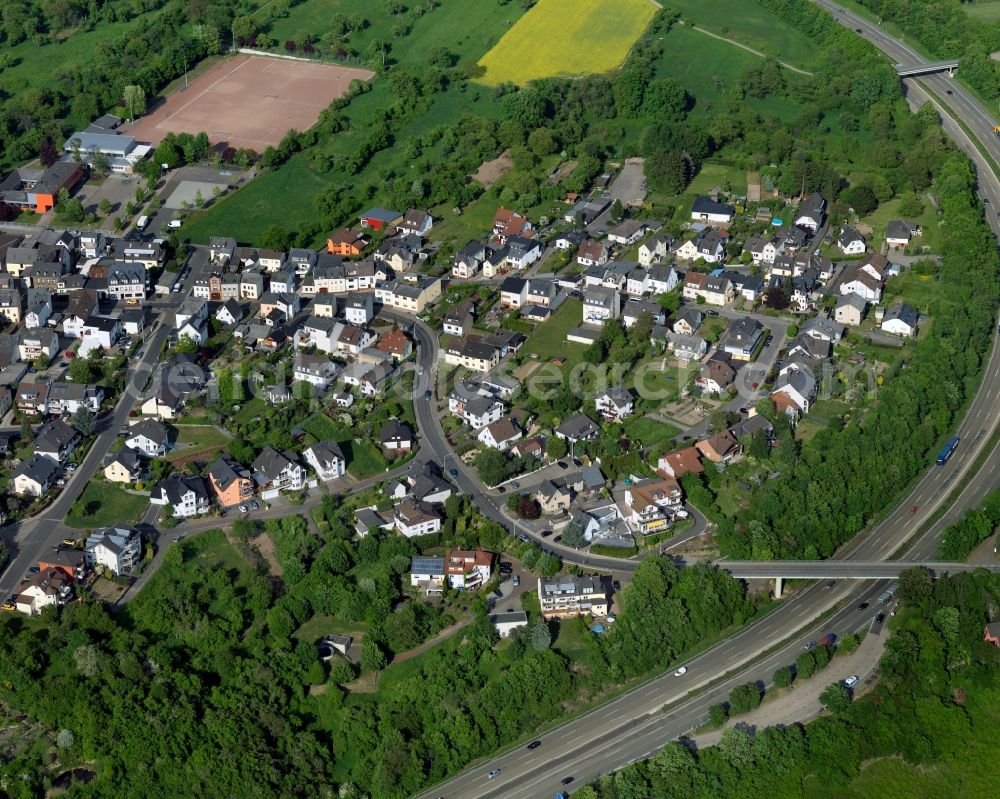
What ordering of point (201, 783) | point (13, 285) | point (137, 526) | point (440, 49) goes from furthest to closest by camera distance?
point (440, 49)
point (13, 285)
point (137, 526)
point (201, 783)

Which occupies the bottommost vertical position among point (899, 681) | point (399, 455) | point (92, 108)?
point (92, 108)

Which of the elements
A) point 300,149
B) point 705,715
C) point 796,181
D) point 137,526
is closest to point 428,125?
point 300,149

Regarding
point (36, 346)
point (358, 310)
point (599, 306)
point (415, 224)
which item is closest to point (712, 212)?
point (599, 306)

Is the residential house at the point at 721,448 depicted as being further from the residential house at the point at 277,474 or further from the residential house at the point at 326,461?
the residential house at the point at 277,474

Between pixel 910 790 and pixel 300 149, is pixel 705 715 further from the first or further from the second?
pixel 300 149

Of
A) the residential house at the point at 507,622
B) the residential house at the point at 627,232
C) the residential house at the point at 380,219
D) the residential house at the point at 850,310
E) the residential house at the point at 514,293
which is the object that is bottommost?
the residential house at the point at 380,219

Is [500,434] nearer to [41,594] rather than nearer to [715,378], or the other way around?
[715,378]

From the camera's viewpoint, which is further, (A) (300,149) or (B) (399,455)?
(A) (300,149)

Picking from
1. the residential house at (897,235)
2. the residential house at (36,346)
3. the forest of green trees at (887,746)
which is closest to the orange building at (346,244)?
the residential house at (36,346)
